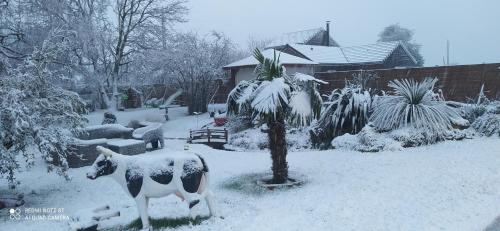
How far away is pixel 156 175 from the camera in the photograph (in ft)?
19.4

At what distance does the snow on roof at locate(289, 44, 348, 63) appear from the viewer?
25438 mm

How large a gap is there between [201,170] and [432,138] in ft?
22.3

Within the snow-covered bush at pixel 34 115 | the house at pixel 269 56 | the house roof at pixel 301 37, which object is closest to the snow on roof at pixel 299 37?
the house roof at pixel 301 37

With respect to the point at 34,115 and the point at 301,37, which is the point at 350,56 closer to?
the point at 301,37

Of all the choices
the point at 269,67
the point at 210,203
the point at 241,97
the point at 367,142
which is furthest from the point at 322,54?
the point at 210,203

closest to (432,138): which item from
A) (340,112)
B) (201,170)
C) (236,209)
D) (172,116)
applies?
(340,112)

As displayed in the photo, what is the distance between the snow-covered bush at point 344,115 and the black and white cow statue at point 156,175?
691 cm

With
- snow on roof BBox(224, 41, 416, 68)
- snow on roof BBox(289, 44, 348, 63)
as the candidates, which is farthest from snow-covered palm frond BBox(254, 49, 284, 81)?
snow on roof BBox(289, 44, 348, 63)

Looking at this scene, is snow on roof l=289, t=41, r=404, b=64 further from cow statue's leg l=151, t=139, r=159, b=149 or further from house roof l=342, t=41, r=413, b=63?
cow statue's leg l=151, t=139, r=159, b=149

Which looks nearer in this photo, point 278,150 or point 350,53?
point 278,150

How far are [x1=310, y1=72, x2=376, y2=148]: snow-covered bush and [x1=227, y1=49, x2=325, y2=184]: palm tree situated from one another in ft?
13.7

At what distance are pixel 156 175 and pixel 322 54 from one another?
21.8 meters

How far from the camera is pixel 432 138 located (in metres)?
10.4

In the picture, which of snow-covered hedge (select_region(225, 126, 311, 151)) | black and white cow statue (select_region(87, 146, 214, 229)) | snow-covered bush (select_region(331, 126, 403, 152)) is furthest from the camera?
snow-covered hedge (select_region(225, 126, 311, 151))
